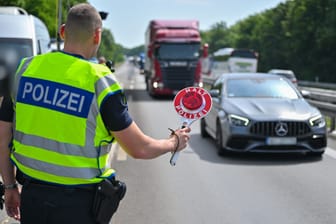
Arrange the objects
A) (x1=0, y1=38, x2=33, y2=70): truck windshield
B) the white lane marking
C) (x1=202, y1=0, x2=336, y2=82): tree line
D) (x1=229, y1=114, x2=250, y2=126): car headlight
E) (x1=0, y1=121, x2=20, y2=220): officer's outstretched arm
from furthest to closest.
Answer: (x1=202, y1=0, x2=336, y2=82): tree line < (x1=0, y1=38, x2=33, y2=70): truck windshield < the white lane marking < (x1=229, y1=114, x2=250, y2=126): car headlight < (x1=0, y1=121, x2=20, y2=220): officer's outstretched arm

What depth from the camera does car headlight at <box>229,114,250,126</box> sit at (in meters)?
8.98

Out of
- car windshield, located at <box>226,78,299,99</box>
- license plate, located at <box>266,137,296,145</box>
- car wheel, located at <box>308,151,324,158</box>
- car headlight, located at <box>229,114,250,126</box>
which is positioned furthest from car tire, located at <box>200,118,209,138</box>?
license plate, located at <box>266,137,296,145</box>

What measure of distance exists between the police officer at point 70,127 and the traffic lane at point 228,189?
303 cm

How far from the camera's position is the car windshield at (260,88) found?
33.6ft

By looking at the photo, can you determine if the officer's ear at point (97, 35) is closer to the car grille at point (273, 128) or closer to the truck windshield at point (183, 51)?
the car grille at point (273, 128)

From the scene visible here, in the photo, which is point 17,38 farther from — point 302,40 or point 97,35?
point 302,40

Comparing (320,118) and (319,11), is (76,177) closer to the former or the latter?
(320,118)

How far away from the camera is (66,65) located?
2.48m

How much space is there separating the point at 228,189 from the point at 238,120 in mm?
2345

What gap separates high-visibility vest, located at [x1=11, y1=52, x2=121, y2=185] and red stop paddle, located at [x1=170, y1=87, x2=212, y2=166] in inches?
25.6

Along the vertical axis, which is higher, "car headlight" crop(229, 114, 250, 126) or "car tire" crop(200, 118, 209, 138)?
"car headlight" crop(229, 114, 250, 126)

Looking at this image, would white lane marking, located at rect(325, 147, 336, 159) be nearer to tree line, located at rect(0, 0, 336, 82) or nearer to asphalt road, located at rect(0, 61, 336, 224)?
asphalt road, located at rect(0, 61, 336, 224)

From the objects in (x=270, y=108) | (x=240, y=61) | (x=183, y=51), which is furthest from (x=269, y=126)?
(x=240, y=61)

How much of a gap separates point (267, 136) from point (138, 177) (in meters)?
2.34
